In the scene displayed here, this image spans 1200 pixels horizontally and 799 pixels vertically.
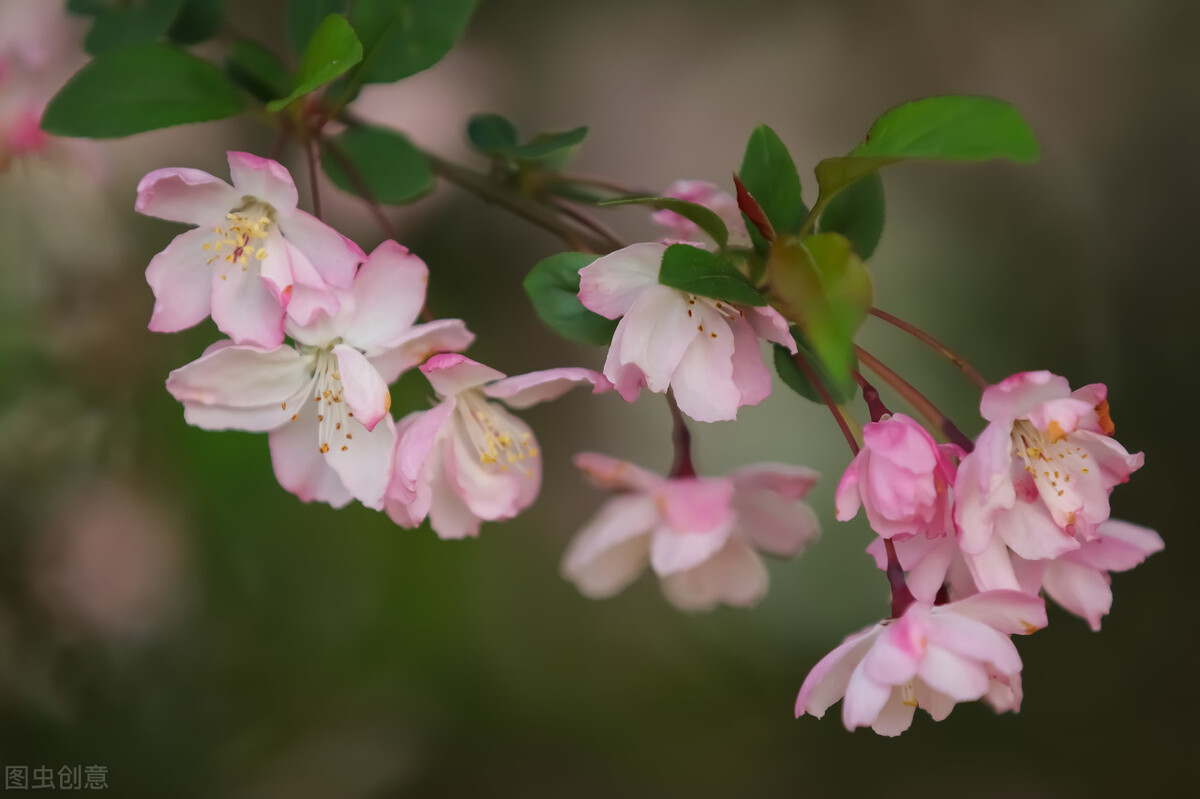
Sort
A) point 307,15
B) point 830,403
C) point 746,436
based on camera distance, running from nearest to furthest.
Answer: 1. point 830,403
2. point 307,15
3. point 746,436

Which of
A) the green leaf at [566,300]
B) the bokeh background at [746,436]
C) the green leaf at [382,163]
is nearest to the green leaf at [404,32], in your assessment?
the green leaf at [382,163]

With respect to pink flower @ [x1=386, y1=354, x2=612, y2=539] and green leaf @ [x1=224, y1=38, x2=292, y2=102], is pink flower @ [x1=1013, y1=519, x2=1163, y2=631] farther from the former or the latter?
green leaf @ [x1=224, y1=38, x2=292, y2=102]

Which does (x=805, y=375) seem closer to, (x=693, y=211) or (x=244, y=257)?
(x=693, y=211)

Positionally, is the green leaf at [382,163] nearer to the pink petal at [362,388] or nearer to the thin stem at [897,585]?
the pink petal at [362,388]

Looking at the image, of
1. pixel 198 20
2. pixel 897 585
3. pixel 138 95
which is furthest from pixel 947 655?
pixel 198 20

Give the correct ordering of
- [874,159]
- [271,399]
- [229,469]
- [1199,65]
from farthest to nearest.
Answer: [1199,65] < [229,469] < [271,399] < [874,159]

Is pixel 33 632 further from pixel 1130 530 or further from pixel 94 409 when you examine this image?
pixel 1130 530

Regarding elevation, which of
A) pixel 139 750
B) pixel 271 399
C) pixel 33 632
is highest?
pixel 271 399

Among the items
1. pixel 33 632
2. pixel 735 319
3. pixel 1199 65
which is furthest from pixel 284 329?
pixel 1199 65
